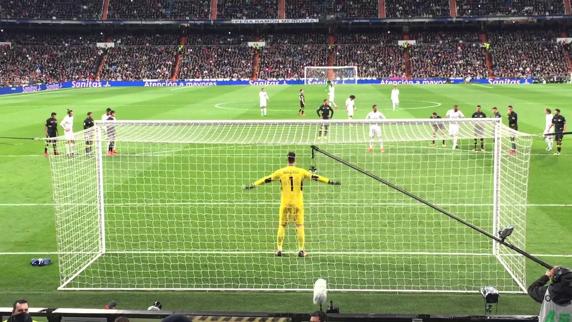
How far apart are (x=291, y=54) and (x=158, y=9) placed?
19.6 meters

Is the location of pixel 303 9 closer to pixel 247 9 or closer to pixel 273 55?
pixel 247 9

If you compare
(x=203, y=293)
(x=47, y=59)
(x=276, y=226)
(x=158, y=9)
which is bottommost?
(x=203, y=293)

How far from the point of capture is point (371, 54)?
7594 centimetres

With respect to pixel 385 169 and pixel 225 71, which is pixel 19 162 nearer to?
pixel 385 169

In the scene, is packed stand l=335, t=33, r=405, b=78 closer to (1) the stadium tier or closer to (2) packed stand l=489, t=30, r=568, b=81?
(1) the stadium tier

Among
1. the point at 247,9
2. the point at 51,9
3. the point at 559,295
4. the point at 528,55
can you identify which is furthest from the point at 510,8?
the point at 559,295

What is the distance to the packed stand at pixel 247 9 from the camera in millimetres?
80125

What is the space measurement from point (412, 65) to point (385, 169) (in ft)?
185

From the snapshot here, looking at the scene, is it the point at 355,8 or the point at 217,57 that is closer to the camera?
the point at 217,57

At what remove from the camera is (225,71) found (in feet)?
242

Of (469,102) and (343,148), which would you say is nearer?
(343,148)

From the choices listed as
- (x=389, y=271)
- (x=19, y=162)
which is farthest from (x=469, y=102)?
(x=389, y=271)

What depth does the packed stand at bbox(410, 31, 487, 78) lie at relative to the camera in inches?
2820

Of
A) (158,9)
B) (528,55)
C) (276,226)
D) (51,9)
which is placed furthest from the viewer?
(158,9)
